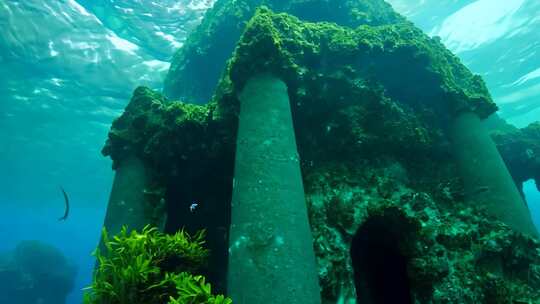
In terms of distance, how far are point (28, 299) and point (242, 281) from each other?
29.7m

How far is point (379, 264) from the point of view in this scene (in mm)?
5406

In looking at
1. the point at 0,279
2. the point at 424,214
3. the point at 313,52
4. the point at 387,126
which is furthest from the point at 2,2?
the point at 0,279

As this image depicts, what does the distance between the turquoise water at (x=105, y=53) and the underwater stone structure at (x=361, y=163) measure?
8.81m

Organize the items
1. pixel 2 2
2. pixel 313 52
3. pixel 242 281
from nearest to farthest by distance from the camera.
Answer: pixel 242 281 < pixel 313 52 < pixel 2 2

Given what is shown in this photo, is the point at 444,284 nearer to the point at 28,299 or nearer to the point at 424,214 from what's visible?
the point at 424,214

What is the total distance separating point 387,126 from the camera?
7.62 m

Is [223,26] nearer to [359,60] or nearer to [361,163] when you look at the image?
[359,60]

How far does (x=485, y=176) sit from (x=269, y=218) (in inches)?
240

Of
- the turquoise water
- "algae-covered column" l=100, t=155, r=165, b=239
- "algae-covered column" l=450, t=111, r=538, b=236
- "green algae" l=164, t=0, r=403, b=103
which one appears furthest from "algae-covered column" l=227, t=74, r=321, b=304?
the turquoise water

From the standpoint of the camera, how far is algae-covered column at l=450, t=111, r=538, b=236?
24.2 feet

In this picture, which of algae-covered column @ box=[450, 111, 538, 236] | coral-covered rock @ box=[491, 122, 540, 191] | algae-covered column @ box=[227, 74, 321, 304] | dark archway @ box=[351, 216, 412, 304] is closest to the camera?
algae-covered column @ box=[227, 74, 321, 304]

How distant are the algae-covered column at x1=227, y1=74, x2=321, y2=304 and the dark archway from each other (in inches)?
52.1

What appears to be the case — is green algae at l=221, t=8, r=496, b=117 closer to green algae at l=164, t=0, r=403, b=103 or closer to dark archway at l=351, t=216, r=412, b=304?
green algae at l=164, t=0, r=403, b=103

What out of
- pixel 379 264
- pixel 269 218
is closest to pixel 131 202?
pixel 269 218
